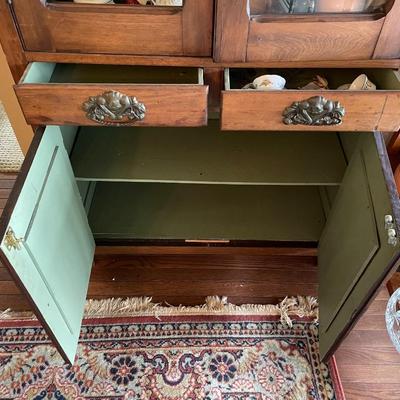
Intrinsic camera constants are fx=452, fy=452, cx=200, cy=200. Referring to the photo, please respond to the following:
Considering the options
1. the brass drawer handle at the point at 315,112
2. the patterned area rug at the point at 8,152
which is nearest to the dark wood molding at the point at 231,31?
the brass drawer handle at the point at 315,112

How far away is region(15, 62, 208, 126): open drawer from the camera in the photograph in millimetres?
823

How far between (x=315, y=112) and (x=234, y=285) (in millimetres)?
647

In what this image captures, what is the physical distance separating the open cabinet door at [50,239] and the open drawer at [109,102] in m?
0.06

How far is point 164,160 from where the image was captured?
3.62 ft

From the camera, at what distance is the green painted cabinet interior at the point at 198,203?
0.85 m

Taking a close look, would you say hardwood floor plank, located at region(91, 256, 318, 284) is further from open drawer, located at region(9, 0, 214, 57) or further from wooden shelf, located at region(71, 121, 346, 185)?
open drawer, located at region(9, 0, 214, 57)

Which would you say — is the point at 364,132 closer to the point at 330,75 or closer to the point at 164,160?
the point at 330,75

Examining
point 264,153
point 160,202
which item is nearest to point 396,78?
point 264,153

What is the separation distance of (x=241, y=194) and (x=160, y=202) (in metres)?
0.24

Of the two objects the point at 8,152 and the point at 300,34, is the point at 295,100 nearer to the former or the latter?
the point at 300,34

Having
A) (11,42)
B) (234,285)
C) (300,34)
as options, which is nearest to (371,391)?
(234,285)

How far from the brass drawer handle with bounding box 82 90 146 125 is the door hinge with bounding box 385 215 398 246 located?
0.48m

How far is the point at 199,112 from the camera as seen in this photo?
86cm

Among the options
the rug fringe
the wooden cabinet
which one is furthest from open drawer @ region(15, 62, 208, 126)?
the rug fringe
